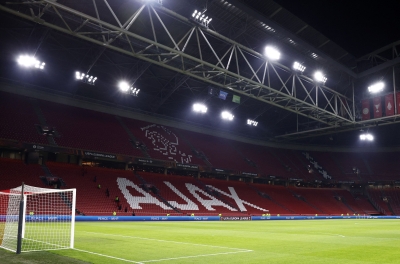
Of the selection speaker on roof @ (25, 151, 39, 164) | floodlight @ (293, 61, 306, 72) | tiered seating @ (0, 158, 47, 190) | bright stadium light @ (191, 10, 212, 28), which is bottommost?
tiered seating @ (0, 158, 47, 190)

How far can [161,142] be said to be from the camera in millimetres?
39406

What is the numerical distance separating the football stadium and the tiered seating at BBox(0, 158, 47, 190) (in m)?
0.16

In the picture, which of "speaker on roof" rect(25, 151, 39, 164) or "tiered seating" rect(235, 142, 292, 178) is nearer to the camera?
"speaker on roof" rect(25, 151, 39, 164)

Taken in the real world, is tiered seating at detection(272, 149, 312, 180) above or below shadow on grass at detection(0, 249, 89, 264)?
above

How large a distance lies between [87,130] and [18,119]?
6.64 m

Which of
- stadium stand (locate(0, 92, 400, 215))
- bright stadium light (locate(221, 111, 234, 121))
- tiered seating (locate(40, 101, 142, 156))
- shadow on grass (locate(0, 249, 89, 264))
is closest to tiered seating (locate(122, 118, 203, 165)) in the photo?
stadium stand (locate(0, 92, 400, 215))

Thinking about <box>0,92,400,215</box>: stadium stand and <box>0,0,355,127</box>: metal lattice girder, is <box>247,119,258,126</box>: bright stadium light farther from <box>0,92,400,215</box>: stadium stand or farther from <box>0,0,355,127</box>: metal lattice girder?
<box>0,0,355,127</box>: metal lattice girder

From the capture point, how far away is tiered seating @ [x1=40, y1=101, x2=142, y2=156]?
3195cm

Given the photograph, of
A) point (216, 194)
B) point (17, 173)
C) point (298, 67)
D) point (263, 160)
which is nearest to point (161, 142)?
point (216, 194)

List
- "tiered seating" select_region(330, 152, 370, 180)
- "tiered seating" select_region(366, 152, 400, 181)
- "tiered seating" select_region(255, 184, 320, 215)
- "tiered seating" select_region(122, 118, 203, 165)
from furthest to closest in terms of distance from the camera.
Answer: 1. "tiered seating" select_region(330, 152, 370, 180)
2. "tiered seating" select_region(366, 152, 400, 181)
3. "tiered seating" select_region(255, 184, 320, 215)
4. "tiered seating" select_region(122, 118, 203, 165)

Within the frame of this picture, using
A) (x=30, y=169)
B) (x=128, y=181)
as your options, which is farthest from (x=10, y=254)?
(x=128, y=181)

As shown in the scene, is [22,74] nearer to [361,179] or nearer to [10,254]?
[10,254]

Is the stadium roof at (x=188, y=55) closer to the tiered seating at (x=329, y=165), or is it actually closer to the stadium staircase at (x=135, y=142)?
the stadium staircase at (x=135, y=142)

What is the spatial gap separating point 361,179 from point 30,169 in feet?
162
